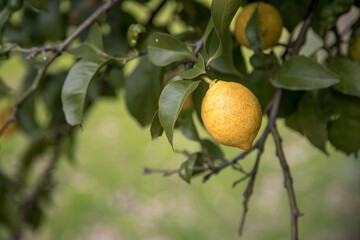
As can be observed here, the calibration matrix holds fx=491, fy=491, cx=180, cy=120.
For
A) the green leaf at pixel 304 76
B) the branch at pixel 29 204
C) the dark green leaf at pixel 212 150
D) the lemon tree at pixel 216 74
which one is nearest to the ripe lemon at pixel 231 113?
the lemon tree at pixel 216 74

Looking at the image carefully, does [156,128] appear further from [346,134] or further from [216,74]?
[346,134]

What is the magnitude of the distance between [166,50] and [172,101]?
0.28 feet

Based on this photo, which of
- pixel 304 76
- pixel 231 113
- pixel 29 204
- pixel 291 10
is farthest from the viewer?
pixel 29 204

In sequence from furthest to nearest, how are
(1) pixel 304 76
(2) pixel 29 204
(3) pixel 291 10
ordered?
(2) pixel 29 204
(3) pixel 291 10
(1) pixel 304 76

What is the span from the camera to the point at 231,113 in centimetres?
43

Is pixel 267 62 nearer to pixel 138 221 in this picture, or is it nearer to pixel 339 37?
pixel 339 37

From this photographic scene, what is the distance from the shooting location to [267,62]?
0.57m

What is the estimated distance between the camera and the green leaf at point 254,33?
0.56 metres

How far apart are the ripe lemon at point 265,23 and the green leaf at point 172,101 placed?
0.55 feet

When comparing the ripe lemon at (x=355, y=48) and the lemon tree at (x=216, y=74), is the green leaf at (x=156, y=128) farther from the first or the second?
the ripe lemon at (x=355, y=48)

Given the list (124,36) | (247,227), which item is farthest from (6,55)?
(247,227)

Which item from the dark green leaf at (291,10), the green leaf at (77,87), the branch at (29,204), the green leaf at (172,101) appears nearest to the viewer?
the green leaf at (172,101)

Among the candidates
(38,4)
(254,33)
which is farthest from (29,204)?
(254,33)

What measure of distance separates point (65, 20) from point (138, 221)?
169 cm
